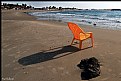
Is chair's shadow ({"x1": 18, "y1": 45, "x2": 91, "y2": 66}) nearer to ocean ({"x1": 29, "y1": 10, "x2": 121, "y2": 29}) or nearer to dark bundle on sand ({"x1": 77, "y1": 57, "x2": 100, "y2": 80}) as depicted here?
dark bundle on sand ({"x1": 77, "y1": 57, "x2": 100, "y2": 80})

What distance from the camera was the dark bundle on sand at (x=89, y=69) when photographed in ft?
14.8

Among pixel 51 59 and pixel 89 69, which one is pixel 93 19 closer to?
pixel 51 59

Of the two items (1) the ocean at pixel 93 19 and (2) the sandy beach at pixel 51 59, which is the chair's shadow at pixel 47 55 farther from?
(1) the ocean at pixel 93 19

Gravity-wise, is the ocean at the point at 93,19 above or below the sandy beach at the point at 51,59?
below

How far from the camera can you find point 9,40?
830 cm

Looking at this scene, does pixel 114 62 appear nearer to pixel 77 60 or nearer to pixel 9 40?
pixel 77 60

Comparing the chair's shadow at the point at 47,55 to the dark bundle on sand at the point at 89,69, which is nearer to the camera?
the dark bundle on sand at the point at 89,69

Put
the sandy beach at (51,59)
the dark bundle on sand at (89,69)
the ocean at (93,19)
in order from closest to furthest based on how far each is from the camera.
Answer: the dark bundle on sand at (89,69) → the sandy beach at (51,59) → the ocean at (93,19)

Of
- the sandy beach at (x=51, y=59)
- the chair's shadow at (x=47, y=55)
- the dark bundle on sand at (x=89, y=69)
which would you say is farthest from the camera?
the chair's shadow at (x=47, y=55)

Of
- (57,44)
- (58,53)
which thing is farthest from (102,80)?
(57,44)

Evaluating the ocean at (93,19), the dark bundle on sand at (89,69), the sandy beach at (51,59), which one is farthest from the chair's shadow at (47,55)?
the ocean at (93,19)

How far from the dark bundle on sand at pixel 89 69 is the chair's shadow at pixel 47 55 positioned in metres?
1.26

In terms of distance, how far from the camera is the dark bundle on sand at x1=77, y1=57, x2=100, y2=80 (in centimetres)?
452

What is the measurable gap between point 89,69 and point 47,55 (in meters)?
1.93
